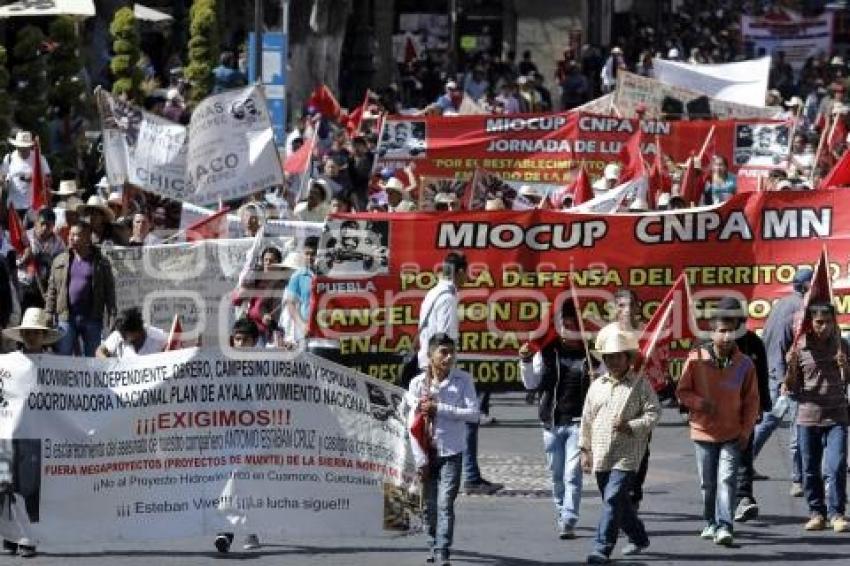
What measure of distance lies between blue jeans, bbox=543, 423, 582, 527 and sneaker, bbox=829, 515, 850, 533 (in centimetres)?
149

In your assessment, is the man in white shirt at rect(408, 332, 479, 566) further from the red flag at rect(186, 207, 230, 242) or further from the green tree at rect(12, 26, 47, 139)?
the green tree at rect(12, 26, 47, 139)

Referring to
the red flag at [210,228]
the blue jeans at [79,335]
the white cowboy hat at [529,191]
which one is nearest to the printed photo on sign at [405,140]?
the white cowboy hat at [529,191]

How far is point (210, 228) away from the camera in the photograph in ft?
74.7

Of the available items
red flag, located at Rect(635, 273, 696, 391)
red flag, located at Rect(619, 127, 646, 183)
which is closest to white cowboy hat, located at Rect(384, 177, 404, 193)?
red flag, located at Rect(619, 127, 646, 183)

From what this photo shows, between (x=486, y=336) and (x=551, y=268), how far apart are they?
0.67 meters

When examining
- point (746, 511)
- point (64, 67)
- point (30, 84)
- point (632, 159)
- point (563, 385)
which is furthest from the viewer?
point (64, 67)

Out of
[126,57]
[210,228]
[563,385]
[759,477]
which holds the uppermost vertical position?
→ [126,57]

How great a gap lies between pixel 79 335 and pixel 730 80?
1571 centimetres

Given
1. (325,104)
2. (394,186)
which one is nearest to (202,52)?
(325,104)

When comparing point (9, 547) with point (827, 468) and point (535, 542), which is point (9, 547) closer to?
point (535, 542)

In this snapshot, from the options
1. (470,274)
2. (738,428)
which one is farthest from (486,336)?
(738,428)

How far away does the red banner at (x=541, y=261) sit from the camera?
1978 cm

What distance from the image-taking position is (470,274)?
19.9 metres

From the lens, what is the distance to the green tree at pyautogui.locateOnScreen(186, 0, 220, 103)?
33500mm
